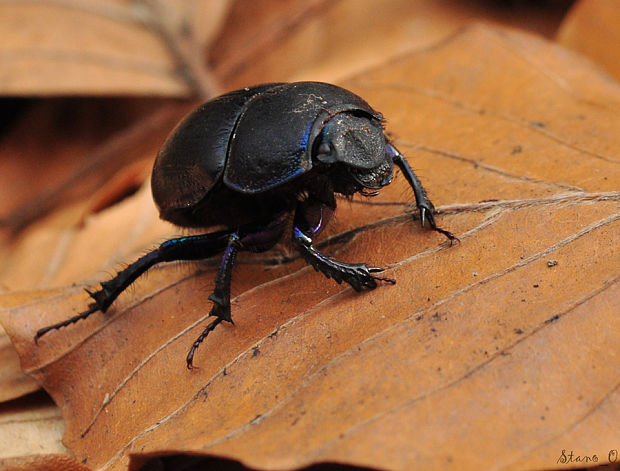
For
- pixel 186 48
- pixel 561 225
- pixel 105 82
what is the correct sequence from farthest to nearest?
pixel 186 48 < pixel 105 82 < pixel 561 225

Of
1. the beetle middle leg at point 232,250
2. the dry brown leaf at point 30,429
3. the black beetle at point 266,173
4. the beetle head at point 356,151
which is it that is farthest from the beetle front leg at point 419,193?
the dry brown leaf at point 30,429

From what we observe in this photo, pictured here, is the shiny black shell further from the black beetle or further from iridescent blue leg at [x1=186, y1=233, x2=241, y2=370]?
iridescent blue leg at [x1=186, y1=233, x2=241, y2=370]

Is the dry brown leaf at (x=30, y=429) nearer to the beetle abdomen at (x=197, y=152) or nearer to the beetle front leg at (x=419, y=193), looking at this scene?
the beetle abdomen at (x=197, y=152)

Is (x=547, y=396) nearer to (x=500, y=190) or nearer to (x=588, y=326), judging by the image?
(x=588, y=326)

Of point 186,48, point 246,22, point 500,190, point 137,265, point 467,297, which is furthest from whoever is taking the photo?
point 246,22

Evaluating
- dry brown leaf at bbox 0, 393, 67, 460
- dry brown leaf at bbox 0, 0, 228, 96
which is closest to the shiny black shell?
dry brown leaf at bbox 0, 393, 67, 460

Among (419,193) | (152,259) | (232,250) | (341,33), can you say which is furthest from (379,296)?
A: (341,33)

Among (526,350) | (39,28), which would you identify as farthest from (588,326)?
(39,28)
